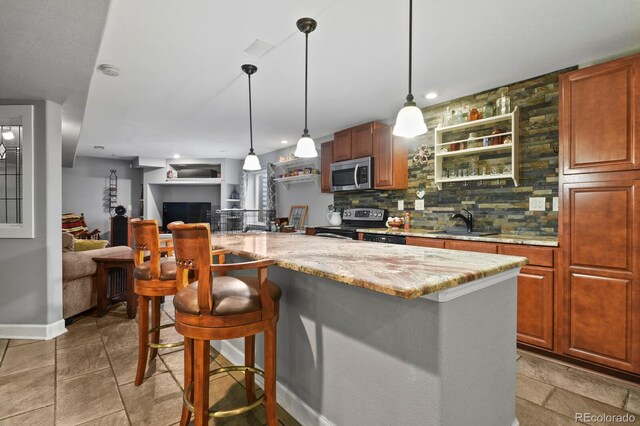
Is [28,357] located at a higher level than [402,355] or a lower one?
lower

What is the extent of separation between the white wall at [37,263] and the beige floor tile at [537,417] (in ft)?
12.2

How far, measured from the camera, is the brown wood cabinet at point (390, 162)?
405cm

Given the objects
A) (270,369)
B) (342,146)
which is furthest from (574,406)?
(342,146)

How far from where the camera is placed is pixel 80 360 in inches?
97.3

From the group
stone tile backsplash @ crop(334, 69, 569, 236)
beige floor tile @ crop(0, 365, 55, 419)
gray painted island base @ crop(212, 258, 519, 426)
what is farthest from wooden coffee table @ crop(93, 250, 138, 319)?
stone tile backsplash @ crop(334, 69, 569, 236)

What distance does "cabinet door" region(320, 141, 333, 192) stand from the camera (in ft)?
16.5

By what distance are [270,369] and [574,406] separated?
180 centimetres

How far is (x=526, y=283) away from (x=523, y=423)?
1171 mm

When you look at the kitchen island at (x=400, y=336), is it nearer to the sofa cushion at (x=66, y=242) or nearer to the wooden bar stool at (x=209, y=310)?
the wooden bar stool at (x=209, y=310)

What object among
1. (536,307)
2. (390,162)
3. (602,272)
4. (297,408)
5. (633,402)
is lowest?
(633,402)

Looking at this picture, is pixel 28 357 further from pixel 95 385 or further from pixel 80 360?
pixel 95 385

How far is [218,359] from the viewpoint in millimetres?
2473

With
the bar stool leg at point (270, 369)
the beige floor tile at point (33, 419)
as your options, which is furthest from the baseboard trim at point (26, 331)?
the bar stool leg at point (270, 369)

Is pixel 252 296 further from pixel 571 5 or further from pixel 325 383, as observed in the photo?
pixel 571 5
